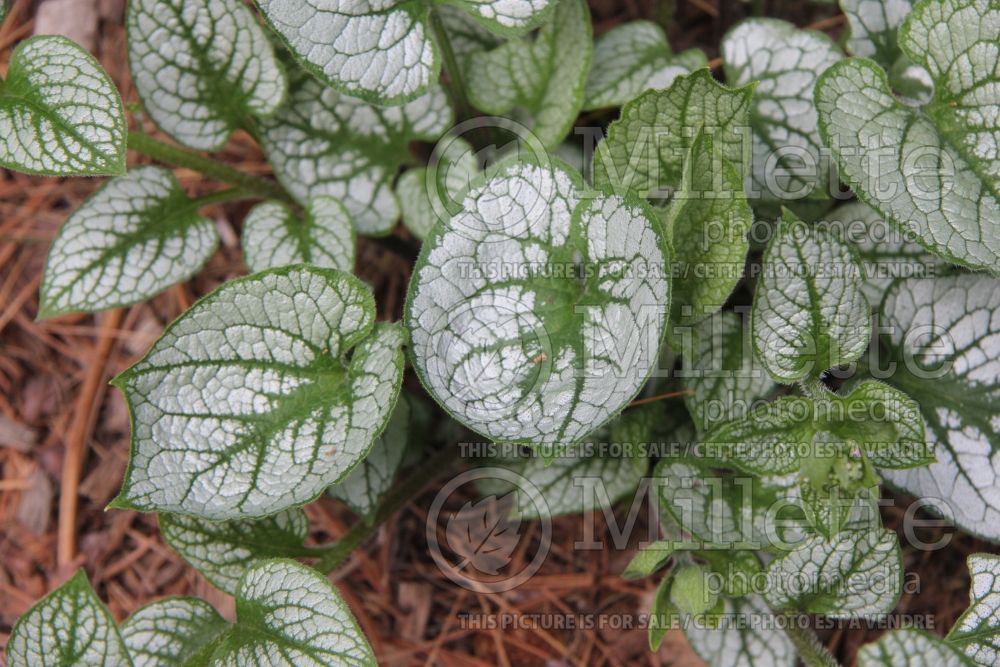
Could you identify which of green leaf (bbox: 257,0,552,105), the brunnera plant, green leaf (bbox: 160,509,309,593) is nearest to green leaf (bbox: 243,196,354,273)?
the brunnera plant

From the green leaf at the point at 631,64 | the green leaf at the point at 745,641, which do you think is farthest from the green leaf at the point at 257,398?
the green leaf at the point at 745,641

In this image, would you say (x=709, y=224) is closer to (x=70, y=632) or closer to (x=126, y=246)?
(x=126, y=246)

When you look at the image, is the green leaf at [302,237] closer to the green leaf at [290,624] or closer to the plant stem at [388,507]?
the plant stem at [388,507]

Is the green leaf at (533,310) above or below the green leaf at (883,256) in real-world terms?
above

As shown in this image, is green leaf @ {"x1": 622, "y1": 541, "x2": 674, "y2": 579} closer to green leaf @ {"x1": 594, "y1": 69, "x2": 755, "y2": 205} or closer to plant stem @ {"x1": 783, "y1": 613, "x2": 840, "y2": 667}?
plant stem @ {"x1": 783, "y1": 613, "x2": 840, "y2": 667}

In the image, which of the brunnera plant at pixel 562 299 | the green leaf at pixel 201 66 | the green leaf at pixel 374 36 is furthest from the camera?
the green leaf at pixel 201 66

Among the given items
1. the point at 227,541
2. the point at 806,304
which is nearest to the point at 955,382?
the point at 806,304
